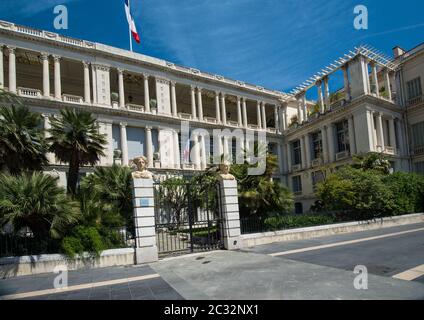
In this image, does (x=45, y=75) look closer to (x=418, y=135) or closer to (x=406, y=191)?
(x=406, y=191)

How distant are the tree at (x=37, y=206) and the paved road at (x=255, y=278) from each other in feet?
5.65

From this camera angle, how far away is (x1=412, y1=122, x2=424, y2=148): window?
3356 centimetres

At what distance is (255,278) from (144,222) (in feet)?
17.3

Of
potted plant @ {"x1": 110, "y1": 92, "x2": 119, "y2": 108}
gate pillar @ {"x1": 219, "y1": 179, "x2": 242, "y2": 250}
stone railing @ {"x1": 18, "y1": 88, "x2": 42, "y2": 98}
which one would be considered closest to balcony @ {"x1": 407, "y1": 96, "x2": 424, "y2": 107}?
gate pillar @ {"x1": 219, "y1": 179, "x2": 242, "y2": 250}

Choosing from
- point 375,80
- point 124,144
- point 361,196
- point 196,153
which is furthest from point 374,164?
point 124,144

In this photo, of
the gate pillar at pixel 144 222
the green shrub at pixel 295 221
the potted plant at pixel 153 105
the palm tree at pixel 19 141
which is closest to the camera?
the gate pillar at pixel 144 222

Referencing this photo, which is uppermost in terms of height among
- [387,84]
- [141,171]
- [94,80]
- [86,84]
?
[94,80]

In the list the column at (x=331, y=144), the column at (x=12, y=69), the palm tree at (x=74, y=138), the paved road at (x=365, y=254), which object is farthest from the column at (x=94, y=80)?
the column at (x=331, y=144)

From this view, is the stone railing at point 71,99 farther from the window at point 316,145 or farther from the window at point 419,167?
the window at point 419,167

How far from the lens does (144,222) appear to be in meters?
11.9

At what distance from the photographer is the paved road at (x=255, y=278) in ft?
22.1

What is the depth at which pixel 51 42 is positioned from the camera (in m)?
28.8

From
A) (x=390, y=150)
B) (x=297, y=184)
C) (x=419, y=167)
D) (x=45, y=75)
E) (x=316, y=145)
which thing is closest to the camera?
(x=45, y=75)

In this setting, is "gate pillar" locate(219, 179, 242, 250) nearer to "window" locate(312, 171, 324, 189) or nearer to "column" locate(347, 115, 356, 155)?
"column" locate(347, 115, 356, 155)
